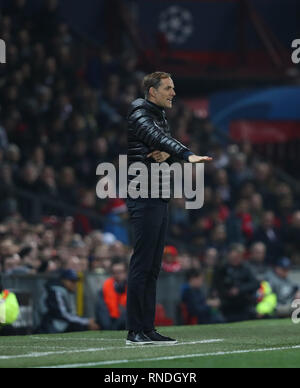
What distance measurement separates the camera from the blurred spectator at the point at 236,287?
16781 millimetres

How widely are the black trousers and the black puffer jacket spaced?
0.61ft

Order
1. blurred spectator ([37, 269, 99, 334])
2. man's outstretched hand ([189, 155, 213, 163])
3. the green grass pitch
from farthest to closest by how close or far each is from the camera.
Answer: blurred spectator ([37, 269, 99, 334])
man's outstretched hand ([189, 155, 213, 163])
the green grass pitch

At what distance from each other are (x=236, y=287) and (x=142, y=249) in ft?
25.4

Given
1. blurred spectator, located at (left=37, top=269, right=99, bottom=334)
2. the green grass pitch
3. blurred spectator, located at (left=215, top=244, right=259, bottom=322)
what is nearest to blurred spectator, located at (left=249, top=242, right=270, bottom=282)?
blurred spectator, located at (left=215, top=244, right=259, bottom=322)

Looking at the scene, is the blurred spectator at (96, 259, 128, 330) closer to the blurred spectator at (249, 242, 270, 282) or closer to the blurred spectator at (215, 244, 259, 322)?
the blurred spectator at (215, 244, 259, 322)

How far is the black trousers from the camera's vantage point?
926 cm

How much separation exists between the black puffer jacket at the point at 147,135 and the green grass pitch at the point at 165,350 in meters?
1.38

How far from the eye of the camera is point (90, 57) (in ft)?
83.4

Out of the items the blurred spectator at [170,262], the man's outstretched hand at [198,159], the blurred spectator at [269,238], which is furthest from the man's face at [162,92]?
the blurred spectator at [269,238]

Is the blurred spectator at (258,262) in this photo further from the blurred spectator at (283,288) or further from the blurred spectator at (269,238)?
the blurred spectator at (269,238)

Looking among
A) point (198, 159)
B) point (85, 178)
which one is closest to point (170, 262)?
point (85, 178)

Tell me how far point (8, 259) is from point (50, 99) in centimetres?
726
